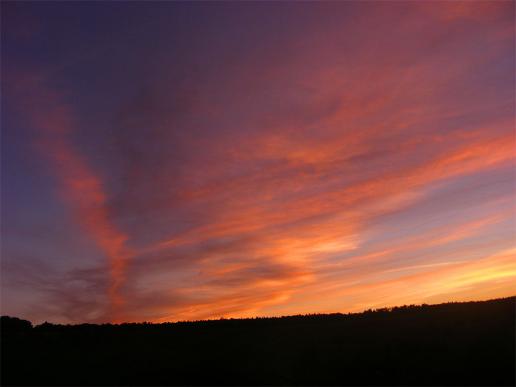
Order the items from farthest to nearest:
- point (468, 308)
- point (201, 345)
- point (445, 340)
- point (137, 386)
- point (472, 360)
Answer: point (468, 308) < point (201, 345) < point (445, 340) < point (472, 360) < point (137, 386)

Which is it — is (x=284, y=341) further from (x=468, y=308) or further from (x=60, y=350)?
(x=468, y=308)

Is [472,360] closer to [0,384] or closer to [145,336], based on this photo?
[145,336]

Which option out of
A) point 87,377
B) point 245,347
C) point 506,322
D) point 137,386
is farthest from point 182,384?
point 506,322

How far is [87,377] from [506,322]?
24.4 metres

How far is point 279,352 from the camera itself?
27.8 metres

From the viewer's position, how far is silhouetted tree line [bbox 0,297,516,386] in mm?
23156

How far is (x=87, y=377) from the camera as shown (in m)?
23.1

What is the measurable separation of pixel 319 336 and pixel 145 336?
38.5ft

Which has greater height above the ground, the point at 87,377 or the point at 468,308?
the point at 468,308

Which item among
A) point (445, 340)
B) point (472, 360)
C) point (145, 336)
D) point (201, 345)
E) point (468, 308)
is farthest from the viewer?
point (468, 308)

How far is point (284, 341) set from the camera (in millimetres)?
30391

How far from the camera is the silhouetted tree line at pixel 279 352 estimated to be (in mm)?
23156

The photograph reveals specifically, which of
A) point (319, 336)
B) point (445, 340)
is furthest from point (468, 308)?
point (319, 336)

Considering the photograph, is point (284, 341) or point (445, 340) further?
point (284, 341)
